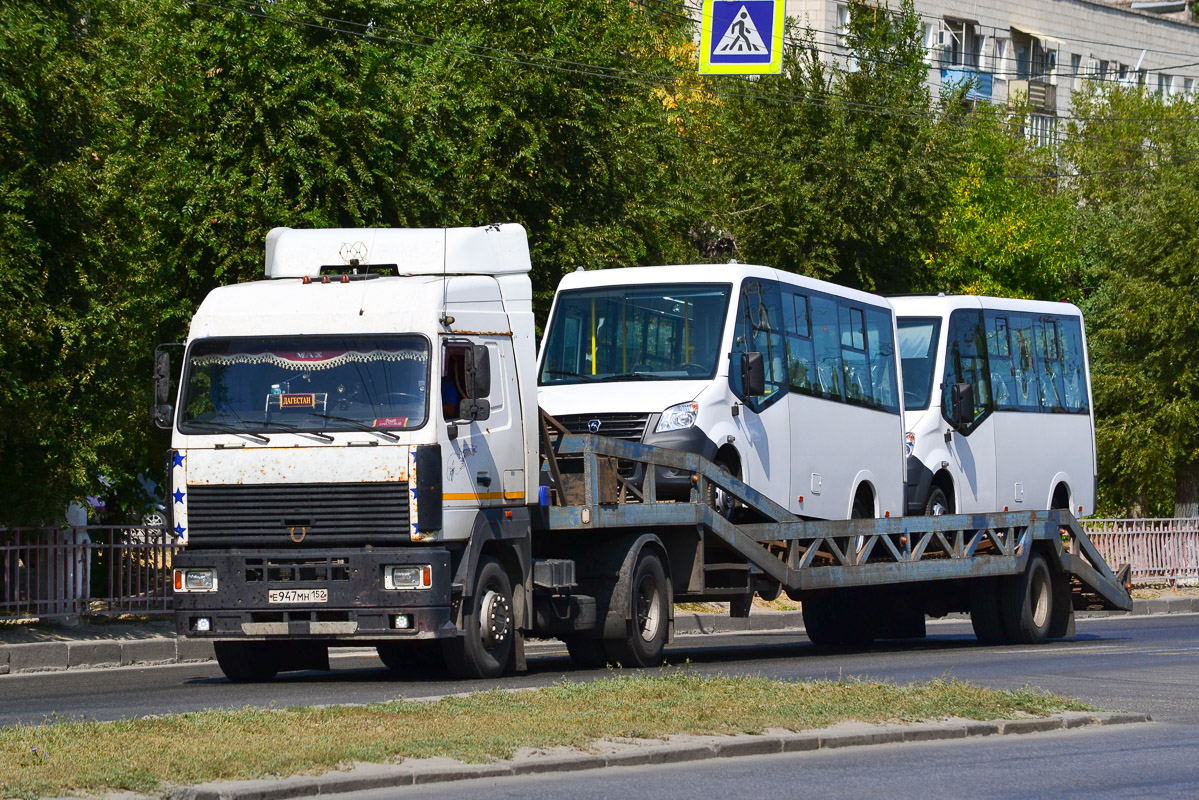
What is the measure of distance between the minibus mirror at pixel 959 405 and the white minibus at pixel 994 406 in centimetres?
1

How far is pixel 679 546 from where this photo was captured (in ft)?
54.4

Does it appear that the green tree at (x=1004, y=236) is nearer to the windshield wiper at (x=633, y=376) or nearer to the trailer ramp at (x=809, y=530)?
the trailer ramp at (x=809, y=530)

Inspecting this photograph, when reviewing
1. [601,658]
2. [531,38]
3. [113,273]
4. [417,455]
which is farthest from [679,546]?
[531,38]

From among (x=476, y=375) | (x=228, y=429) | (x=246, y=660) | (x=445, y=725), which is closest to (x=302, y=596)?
(x=228, y=429)

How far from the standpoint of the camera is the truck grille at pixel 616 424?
16.7 m

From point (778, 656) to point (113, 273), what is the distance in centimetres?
807

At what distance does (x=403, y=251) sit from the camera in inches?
589

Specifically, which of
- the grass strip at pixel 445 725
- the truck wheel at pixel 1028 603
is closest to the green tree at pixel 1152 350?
the truck wheel at pixel 1028 603

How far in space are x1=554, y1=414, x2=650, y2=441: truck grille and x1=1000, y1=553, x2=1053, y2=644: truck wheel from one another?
20.2ft

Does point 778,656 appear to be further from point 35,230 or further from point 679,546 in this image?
point 35,230

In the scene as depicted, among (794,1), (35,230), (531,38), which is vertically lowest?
(35,230)

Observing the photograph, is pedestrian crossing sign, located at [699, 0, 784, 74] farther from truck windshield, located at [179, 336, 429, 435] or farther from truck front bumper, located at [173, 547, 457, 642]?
truck front bumper, located at [173, 547, 457, 642]

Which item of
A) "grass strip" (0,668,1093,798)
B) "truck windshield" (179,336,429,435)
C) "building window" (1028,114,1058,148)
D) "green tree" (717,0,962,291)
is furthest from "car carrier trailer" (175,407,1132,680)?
"building window" (1028,114,1058,148)

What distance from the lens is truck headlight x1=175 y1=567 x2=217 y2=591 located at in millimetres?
13875
